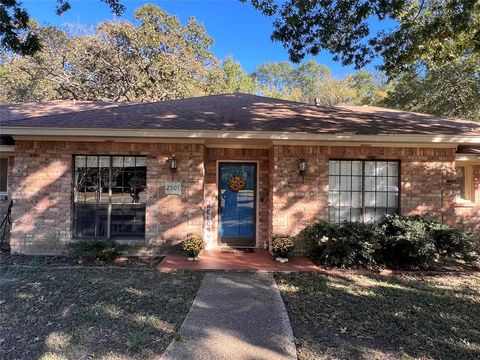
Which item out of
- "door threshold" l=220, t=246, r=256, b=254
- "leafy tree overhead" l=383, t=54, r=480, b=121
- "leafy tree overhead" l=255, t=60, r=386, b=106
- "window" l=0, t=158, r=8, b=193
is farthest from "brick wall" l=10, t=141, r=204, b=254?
"leafy tree overhead" l=255, t=60, r=386, b=106

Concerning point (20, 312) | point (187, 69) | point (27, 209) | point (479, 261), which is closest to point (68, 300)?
point (20, 312)

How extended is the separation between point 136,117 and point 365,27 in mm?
5447

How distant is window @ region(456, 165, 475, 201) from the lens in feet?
31.3

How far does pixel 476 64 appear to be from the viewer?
12586 millimetres

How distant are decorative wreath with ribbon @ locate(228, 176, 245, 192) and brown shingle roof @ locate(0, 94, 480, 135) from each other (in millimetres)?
1474

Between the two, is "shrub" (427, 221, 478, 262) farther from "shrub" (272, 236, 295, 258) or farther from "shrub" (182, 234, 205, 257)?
"shrub" (182, 234, 205, 257)

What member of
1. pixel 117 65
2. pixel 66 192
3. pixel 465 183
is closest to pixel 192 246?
pixel 66 192

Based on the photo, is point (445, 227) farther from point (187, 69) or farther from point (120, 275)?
point (187, 69)

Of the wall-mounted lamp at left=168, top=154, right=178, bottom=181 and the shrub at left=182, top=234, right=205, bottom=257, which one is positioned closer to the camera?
the shrub at left=182, top=234, right=205, bottom=257

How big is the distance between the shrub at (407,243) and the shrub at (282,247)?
1.81m

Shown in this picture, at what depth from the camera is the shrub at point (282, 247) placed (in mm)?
6820

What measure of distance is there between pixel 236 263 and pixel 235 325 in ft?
9.07

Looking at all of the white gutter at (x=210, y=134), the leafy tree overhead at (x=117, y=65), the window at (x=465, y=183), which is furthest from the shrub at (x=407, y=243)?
the leafy tree overhead at (x=117, y=65)

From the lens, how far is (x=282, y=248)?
268 inches
